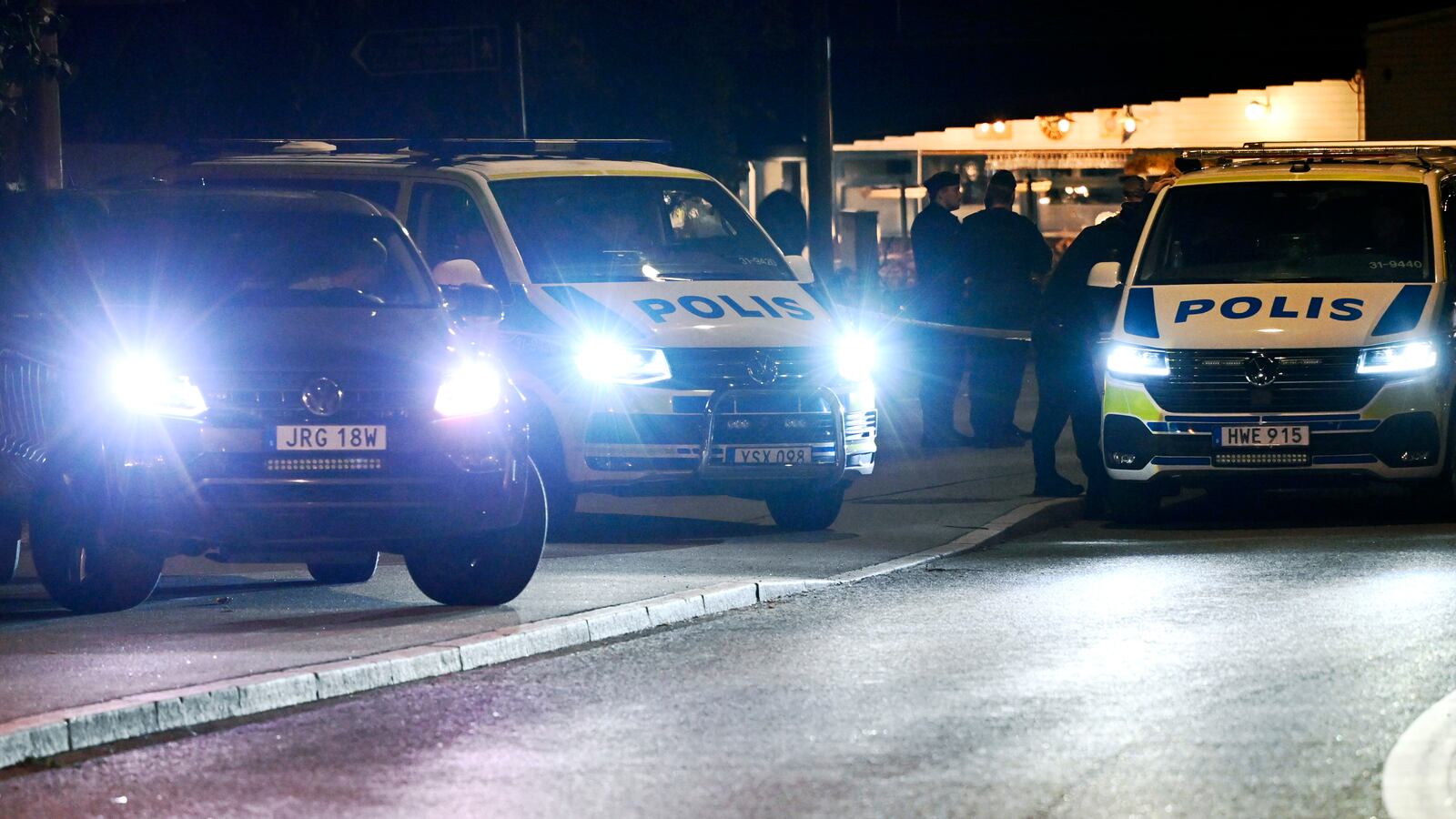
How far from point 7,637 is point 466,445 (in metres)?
1.93

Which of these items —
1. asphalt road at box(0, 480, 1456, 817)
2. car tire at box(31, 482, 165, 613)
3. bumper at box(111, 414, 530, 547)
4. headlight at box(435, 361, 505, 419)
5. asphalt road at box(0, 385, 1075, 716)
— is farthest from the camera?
headlight at box(435, 361, 505, 419)

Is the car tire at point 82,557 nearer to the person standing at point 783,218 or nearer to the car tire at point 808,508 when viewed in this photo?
the car tire at point 808,508

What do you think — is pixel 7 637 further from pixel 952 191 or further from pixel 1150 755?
pixel 952 191

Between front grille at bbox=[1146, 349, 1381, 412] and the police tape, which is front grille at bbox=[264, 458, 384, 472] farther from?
the police tape

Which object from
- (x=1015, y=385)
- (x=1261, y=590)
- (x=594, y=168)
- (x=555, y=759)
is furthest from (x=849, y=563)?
(x=1015, y=385)

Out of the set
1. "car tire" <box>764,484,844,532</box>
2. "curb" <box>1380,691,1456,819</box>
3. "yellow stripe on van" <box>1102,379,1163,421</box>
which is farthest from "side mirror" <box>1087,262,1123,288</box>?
"curb" <box>1380,691,1456,819</box>

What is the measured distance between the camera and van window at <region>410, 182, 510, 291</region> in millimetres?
13938

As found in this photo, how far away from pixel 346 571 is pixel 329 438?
1894 millimetres

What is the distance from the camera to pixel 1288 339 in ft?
45.8

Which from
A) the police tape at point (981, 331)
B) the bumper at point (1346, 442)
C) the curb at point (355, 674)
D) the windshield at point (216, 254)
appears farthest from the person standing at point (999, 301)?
the windshield at point (216, 254)

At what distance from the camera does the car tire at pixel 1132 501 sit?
571 inches

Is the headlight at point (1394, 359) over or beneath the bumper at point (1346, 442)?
over

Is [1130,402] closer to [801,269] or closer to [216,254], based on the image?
[801,269]

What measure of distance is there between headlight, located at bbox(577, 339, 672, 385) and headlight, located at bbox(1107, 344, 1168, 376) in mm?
2686
